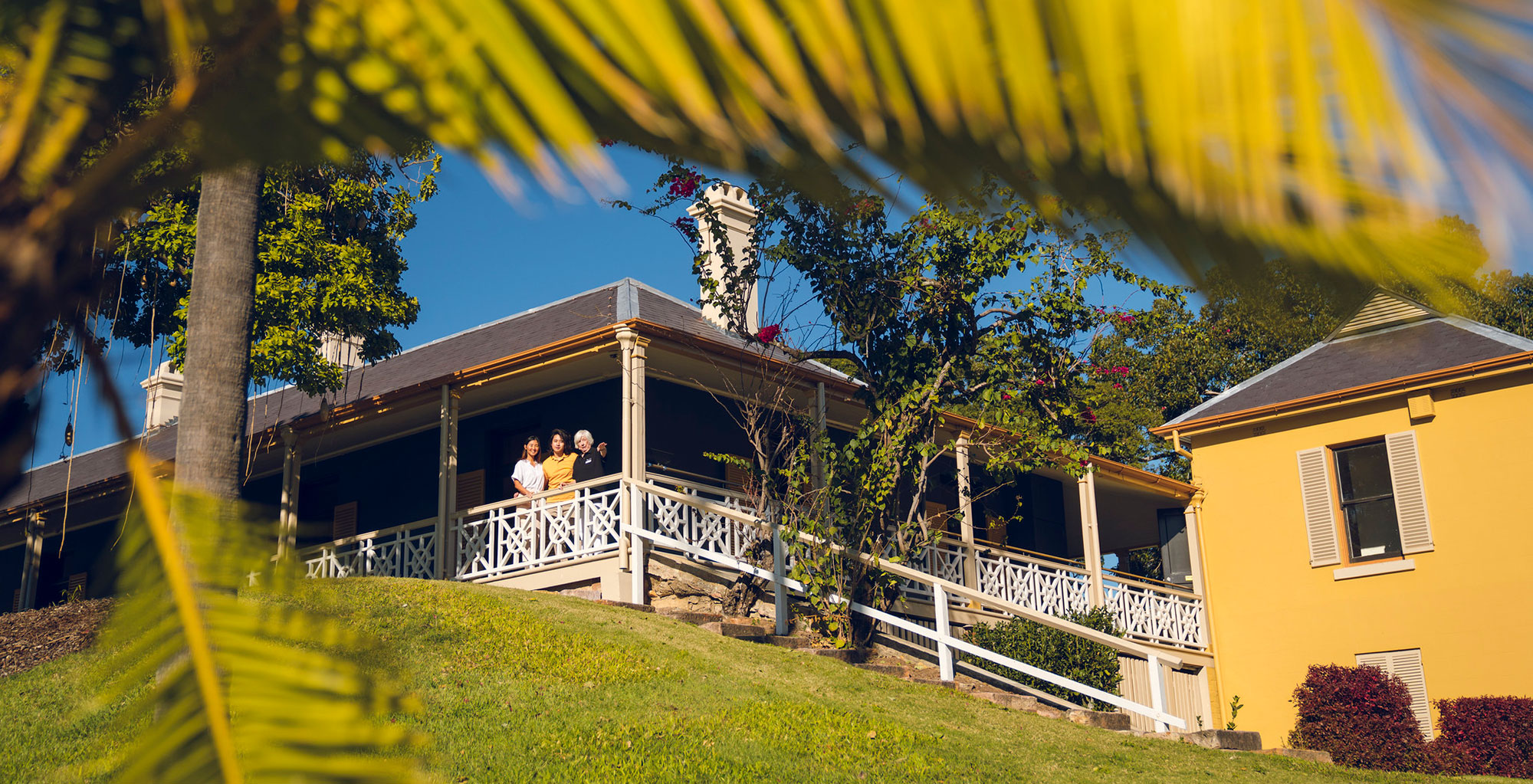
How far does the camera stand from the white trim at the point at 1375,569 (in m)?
16.3

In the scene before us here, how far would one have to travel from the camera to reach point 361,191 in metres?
13.4

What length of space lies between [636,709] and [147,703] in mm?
7932

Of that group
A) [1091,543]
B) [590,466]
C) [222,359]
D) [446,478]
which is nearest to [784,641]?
[590,466]

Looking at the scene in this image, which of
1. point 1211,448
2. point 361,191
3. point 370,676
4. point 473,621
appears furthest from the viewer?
point 1211,448

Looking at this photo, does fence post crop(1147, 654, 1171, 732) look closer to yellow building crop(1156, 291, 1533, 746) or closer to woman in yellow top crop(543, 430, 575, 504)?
yellow building crop(1156, 291, 1533, 746)

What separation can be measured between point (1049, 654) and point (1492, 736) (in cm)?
556

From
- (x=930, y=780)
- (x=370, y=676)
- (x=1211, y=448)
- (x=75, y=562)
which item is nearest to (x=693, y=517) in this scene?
(x=930, y=780)

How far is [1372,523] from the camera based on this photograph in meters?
17.1

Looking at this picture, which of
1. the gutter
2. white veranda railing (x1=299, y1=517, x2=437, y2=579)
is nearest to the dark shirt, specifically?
white veranda railing (x1=299, y1=517, x2=437, y2=579)

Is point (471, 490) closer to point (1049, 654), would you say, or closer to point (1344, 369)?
point (1049, 654)

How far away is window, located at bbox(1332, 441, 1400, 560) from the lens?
16.9 meters

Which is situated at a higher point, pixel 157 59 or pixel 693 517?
pixel 693 517

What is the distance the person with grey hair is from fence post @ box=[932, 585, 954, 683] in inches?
175

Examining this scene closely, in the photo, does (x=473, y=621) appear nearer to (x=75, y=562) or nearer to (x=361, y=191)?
(x=361, y=191)
